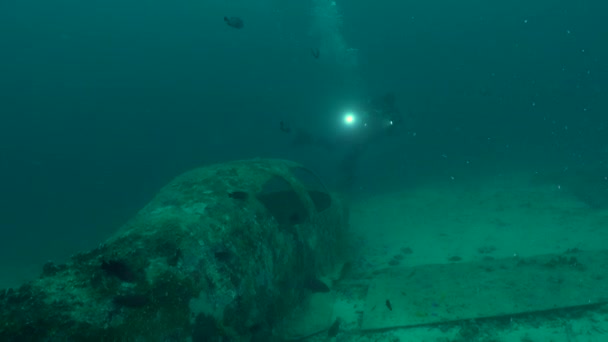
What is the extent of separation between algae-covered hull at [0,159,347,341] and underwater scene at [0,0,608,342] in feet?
0.08

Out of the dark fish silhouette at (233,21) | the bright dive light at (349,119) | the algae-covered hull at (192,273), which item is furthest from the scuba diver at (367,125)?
the algae-covered hull at (192,273)

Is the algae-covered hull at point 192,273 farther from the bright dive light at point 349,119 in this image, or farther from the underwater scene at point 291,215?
the bright dive light at point 349,119

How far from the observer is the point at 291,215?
7672 mm

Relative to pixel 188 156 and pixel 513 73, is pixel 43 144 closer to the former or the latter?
pixel 188 156

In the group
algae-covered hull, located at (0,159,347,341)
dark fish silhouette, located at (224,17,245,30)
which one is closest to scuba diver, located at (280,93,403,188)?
dark fish silhouette, located at (224,17,245,30)

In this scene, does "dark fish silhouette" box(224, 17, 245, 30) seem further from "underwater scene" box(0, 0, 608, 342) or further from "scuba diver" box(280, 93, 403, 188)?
"scuba diver" box(280, 93, 403, 188)

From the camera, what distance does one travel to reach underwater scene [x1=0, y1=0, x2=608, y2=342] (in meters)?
4.37

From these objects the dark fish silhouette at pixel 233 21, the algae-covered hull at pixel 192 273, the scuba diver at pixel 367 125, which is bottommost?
the algae-covered hull at pixel 192 273

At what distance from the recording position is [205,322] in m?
4.47

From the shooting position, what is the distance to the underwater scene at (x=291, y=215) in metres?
4.37

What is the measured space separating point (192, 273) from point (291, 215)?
3343 millimetres

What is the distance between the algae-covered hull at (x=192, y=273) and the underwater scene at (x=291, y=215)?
0.9 inches

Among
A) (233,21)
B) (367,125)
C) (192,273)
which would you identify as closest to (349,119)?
(367,125)

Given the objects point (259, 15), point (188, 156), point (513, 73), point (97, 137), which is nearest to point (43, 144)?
point (97, 137)
